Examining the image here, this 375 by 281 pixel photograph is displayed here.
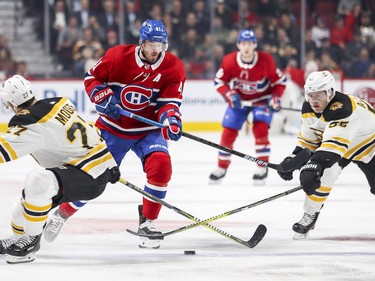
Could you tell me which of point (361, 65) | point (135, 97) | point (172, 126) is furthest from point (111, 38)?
point (172, 126)

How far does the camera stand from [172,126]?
477 cm

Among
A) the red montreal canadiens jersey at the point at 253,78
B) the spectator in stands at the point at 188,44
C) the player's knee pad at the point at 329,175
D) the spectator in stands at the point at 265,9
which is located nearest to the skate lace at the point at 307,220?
→ the player's knee pad at the point at 329,175

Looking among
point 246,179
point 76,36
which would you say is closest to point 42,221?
point 246,179

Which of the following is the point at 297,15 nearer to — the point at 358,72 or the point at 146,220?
the point at 358,72

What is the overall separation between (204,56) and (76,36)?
1.50m

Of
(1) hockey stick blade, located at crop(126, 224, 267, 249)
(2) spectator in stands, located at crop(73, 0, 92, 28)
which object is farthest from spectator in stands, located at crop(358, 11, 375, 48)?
(1) hockey stick blade, located at crop(126, 224, 267, 249)

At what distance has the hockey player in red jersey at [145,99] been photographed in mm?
4785

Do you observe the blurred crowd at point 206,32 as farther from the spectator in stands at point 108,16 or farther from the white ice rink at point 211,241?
the white ice rink at point 211,241

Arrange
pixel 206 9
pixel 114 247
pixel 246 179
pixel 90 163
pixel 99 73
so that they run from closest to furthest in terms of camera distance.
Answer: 1. pixel 90 163
2. pixel 114 247
3. pixel 99 73
4. pixel 246 179
5. pixel 206 9

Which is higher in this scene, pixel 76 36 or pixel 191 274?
pixel 191 274

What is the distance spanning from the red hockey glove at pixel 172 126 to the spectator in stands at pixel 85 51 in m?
6.60

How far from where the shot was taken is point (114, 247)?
4648 millimetres

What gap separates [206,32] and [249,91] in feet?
13.4

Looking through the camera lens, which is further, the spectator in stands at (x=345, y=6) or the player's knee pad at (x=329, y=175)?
the spectator in stands at (x=345, y=6)
